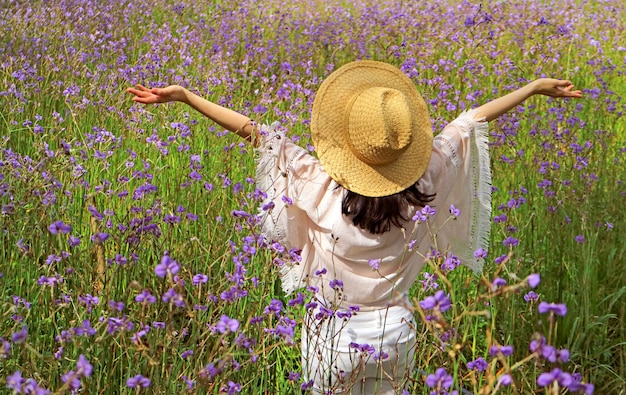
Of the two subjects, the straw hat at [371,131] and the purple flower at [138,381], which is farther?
the straw hat at [371,131]

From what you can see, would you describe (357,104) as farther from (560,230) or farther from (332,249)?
(560,230)

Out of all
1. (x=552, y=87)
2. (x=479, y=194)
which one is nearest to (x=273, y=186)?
(x=479, y=194)

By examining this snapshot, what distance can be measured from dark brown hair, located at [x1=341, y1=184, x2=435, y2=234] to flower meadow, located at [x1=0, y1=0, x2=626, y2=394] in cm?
19

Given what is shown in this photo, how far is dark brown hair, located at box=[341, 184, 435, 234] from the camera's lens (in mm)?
2615

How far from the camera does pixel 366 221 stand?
262cm

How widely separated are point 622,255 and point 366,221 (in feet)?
4.74

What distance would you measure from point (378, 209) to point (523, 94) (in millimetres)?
734

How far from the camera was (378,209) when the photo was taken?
2619mm

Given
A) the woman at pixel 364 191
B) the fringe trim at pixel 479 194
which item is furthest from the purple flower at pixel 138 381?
the fringe trim at pixel 479 194

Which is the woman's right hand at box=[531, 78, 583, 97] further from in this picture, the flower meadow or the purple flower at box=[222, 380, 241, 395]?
the purple flower at box=[222, 380, 241, 395]

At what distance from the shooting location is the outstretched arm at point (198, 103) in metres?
2.69

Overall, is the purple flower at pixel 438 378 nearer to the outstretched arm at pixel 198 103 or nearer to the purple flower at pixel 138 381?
the purple flower at pixel 138 381

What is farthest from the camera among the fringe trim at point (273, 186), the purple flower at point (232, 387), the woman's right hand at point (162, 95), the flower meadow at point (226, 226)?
the fringe trim at point (273, 186)

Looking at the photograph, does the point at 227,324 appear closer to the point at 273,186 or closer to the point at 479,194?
the point at 273,186
